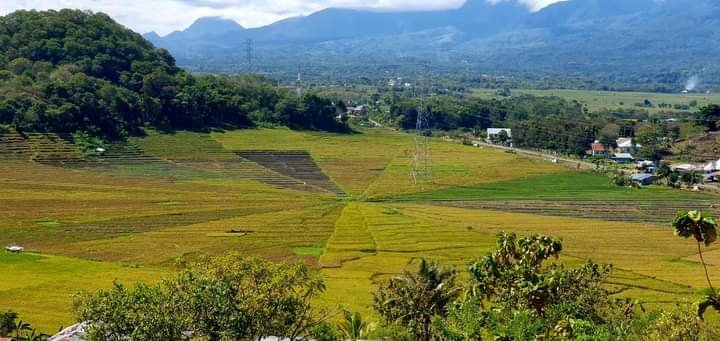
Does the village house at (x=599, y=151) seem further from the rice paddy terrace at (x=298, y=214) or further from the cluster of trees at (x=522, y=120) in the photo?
the rice paddy terrace at (x=298, y=214)

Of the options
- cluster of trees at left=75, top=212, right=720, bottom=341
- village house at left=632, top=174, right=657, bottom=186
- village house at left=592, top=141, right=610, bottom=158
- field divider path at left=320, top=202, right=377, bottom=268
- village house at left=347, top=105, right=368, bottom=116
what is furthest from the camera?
village house at left=347, top=105, right=368, bottom=116

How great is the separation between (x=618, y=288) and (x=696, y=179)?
4490cm

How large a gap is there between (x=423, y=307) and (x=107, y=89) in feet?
268

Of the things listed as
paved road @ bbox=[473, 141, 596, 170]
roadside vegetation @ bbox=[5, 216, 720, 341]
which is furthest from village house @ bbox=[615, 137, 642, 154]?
roadside vegetation @ bbox=[5, 216, 720, 341]

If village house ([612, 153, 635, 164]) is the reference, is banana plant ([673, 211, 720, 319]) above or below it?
above

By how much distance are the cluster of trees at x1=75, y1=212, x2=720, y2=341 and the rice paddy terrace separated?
953cm

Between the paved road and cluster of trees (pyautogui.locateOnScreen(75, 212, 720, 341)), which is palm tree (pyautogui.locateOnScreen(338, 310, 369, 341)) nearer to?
cluster of trees (pyautogui.locateOnScreen(75, 212, 720, 341))

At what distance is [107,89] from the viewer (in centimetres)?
10019

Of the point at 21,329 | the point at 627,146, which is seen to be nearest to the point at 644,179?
the point at 627,146

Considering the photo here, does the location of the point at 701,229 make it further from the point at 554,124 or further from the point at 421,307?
the point at 554,124

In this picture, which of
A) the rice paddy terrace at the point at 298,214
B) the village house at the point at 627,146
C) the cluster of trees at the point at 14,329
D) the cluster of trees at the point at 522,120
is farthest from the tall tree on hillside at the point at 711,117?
the cluster of trees at the point at 14,329

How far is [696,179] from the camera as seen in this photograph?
78375 millimetres

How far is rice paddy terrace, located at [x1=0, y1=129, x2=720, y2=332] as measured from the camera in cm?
4147

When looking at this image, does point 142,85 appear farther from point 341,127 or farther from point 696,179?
point 696,179
